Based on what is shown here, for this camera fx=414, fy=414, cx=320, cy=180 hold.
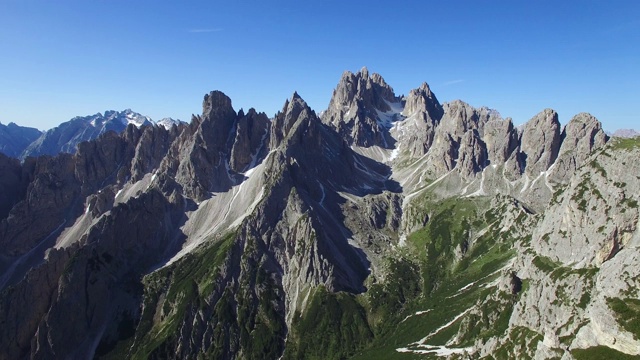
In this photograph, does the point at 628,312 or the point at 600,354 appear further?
the point at 628,312

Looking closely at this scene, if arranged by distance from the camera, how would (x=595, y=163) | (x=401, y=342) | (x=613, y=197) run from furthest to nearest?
(x=401, y=342) → (x=595, y=163) → (x=613, y=197)

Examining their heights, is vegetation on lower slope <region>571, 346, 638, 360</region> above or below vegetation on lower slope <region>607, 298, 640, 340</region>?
below

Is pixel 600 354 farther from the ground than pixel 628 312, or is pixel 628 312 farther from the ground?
pixel 628 312

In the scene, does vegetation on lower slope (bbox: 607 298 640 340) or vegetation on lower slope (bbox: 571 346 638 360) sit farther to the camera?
vegetation on lower slope (bbox: 607 298 640 340)

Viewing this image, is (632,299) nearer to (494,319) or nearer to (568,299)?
(568,299)

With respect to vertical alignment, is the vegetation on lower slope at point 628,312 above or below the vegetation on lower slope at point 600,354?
above

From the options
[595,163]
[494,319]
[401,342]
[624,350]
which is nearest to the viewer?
[624,350]

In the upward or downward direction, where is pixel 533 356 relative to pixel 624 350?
downward

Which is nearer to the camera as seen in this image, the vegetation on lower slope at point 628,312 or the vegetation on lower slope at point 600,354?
the vegetation on lower slope at point 600,354

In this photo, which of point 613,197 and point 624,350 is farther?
point 613,197

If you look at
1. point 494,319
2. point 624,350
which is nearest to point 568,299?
point 624,350

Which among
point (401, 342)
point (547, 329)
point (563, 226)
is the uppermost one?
point (563, 226)
